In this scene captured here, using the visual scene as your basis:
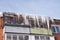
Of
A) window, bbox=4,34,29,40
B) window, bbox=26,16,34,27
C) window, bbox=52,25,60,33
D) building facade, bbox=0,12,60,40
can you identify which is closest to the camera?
window, bbox=4,34,29,40

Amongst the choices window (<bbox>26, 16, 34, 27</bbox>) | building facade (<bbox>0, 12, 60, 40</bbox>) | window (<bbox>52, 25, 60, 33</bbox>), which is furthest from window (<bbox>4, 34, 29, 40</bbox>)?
window (<bbox>52, 25, 60, 33</bbox>)

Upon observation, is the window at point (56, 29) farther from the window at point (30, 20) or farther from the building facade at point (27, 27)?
the window at point (30, 20)

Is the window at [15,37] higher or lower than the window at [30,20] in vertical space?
lower

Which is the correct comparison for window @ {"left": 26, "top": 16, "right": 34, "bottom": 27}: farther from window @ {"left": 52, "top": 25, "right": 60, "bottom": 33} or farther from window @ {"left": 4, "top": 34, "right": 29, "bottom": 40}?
window @ {"left": 52, "top": 25, "right": 60, "bottom": 33}

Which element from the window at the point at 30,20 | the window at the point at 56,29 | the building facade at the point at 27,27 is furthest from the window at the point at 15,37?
the window at the point at 56,29

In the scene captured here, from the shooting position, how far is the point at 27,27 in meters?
21.8

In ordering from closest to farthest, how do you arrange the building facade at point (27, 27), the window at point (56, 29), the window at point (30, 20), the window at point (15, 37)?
the window at point (15, 37) < the building facade at point (27, 27) < the window at point (30, 20) < the window at point (56, 29)

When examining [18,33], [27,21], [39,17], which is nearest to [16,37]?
[18,33]

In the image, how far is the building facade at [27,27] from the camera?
21.1m

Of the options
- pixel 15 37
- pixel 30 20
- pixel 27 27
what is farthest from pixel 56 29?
pixel 15 37

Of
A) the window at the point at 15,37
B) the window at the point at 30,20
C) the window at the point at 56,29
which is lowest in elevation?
the window at the point at 15,37

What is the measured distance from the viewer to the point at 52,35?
22406 millimetres

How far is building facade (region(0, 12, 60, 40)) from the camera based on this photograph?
21062 millimetres

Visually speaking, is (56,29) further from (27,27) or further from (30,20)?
(27,27)
